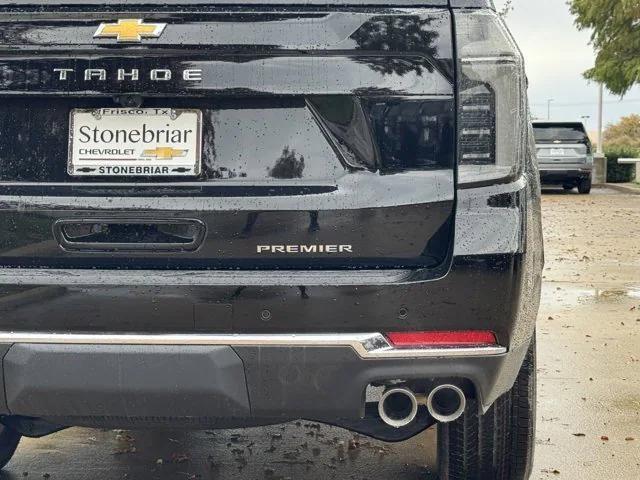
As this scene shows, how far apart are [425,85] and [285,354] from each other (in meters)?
0.75

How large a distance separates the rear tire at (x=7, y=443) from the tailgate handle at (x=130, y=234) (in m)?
1.33

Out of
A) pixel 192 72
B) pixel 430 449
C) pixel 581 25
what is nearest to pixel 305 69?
pixel 192 72

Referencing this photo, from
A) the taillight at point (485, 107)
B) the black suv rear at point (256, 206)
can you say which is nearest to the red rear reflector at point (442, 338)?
the black suv rear at point (256, 206)

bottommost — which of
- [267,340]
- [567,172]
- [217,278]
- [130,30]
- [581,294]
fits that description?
[581,294]

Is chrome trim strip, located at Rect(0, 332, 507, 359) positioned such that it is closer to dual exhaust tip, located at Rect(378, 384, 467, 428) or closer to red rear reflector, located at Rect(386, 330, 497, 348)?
red rear reflector, located at Rect(386, 330, 497, 348)

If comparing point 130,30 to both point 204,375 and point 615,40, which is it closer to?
point 204,375

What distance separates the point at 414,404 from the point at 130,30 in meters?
1.18

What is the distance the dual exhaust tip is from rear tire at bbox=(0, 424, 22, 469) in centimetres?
161

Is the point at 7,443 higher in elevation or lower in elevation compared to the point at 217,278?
lower

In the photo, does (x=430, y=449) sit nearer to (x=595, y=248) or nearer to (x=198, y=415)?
(x=198, y=415)

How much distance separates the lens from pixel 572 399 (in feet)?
16.0

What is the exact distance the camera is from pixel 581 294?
834 centimetres

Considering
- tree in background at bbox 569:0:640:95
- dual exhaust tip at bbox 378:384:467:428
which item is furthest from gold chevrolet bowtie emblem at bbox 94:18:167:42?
tree in background at bbox 569:0:640:95

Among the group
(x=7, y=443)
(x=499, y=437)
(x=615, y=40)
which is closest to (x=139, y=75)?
(x=499, y=437)
